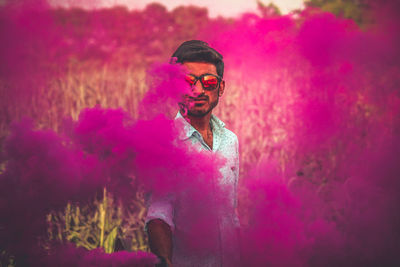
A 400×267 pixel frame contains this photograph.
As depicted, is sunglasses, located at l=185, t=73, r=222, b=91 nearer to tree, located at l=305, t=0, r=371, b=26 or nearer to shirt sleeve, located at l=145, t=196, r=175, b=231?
shirt sleeve, located at l=145, t=196, r=175, b=231

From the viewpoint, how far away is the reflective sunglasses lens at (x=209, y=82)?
3.24 ft

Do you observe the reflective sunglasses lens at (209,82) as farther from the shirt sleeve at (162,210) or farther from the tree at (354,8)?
the tree at (354,8)

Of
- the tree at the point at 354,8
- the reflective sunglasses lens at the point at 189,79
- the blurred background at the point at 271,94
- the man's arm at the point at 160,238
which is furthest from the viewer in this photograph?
the tree at the point at 354,8

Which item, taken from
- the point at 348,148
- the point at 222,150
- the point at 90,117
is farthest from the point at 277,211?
the point at 348,148

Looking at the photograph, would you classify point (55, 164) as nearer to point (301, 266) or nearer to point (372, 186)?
point (301, 266)

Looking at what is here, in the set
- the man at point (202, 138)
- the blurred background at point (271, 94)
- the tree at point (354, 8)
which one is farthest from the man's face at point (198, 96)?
the tree at point (354, 8)

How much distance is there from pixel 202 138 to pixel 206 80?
18 cm

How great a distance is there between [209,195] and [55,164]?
2.63 ft

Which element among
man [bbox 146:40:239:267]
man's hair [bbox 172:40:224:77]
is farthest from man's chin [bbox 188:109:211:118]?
man's hair [bbox 172:40:224:77]

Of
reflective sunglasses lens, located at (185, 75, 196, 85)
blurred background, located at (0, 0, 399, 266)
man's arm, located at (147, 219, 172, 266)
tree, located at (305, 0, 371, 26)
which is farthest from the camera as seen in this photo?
tree, located at (305, 0, 371, 26)

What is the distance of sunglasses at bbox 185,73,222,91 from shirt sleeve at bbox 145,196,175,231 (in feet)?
1.17

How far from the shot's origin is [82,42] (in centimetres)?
668

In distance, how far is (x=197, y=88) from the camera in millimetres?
979

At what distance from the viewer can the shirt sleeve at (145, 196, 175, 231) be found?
34.8 inches
